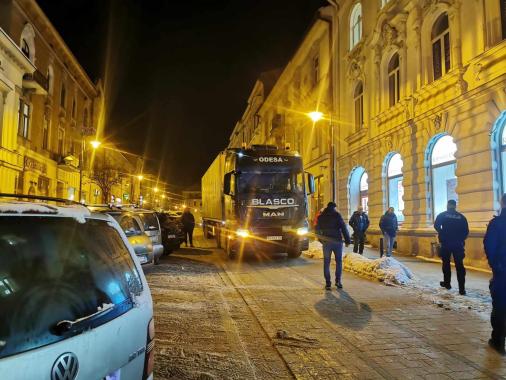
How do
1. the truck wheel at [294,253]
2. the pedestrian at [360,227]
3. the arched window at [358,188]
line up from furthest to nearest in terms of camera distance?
the arched window at [358,188] < the pedestrian at [360,227] < the truck wheel at [294,253]

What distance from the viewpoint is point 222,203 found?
16328mm

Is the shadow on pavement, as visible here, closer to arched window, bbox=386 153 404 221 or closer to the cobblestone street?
the cobblestone street

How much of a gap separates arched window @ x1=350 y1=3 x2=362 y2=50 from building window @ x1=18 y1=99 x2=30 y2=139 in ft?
63.0

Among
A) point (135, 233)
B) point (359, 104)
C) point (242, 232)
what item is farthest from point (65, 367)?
point (359, 104)

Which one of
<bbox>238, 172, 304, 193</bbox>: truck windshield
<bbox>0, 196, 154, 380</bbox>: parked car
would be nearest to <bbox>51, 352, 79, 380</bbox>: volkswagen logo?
<bbox>0, 196, 154, 380</bbox>: parked car

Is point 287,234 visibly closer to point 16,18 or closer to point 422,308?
point 422,308

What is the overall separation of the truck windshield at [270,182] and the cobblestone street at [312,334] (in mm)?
4816

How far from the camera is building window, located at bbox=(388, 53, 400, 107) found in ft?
59.3

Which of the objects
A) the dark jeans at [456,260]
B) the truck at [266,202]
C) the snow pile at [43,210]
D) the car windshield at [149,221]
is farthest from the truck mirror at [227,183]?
the snow pile at [43,210]

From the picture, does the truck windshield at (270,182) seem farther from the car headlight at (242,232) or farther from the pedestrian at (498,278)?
the pedestrian at (498,278)

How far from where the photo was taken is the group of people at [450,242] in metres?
5.26

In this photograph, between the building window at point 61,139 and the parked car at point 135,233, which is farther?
the building window at point 61,139

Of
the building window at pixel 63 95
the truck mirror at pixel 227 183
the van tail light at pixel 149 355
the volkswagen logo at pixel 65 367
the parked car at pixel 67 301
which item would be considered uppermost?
the building window at pixel 63 95

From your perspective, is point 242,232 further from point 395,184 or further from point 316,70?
point 316,70
